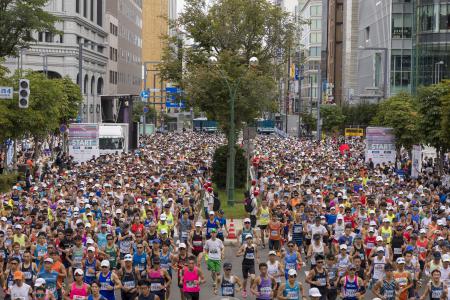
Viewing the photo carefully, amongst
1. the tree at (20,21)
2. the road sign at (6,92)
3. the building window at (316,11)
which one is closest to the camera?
the road sign at (6,92)

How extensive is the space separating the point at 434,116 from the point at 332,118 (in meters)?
46.7

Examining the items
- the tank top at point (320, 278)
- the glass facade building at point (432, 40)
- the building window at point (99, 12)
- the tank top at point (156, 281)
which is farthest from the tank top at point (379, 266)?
the building window at point (99, 12)

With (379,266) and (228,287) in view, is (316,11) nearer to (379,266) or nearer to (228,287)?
(379,266)

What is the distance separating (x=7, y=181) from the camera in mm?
36875

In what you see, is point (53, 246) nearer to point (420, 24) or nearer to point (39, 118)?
point (39, 118)

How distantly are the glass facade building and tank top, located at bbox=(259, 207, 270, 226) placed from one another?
5055 centimetres

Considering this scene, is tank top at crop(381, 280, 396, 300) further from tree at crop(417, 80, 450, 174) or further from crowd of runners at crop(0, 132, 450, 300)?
tree at crop(417, 80, 450, 174)

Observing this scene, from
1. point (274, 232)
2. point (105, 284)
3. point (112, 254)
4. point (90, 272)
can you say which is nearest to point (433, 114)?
point (274, 232)

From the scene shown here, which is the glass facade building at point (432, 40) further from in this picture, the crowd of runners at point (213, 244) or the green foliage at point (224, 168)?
the crowd of runners at point (213, 244)

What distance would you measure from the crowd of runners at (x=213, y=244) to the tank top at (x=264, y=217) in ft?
0.08

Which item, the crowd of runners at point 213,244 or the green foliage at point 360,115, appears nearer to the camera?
the crowd of runners at point 213,244

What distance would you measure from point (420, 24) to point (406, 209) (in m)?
54.3

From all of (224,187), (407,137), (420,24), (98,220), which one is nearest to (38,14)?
(224,187)

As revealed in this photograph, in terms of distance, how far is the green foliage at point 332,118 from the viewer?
87.6m
